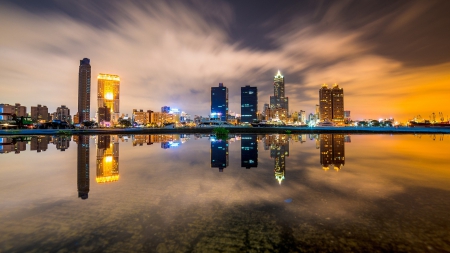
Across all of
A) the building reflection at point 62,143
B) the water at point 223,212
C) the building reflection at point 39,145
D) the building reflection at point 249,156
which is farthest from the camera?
the building reflection at point 62,143

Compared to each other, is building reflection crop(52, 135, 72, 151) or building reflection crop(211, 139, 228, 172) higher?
building reflection crop(52, 135, 72, 151)

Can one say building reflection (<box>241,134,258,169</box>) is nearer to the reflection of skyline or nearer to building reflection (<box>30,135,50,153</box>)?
the reflection of skyline

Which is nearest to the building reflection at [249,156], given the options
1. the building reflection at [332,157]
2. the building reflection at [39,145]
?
the building reflection at [332,157]

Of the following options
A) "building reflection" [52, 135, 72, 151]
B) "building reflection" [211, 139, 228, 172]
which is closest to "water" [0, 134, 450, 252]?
"building reflection" [211, 139, 228, 172]

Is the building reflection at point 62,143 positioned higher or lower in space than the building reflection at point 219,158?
higher

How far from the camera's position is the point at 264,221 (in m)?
7.13

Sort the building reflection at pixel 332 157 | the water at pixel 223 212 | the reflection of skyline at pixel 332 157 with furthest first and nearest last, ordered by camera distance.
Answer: the reflection of skyline at pixel 332 157 → the building reflection at pixel 332 157 → the water at pixel 223 212

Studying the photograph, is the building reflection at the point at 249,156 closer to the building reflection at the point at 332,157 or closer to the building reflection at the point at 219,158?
the building reflection at the point at 219,158

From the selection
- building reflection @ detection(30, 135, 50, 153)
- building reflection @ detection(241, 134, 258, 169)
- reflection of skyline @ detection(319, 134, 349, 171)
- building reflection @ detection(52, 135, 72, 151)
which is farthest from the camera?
building reflection @ detection(52, 135, 72, 151)

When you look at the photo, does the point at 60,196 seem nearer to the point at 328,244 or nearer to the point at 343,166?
the point at 328,244

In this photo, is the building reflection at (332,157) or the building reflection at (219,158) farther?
the building reflection at (219,158)

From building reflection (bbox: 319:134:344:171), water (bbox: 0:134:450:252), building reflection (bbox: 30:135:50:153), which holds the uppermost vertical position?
building reflection (bbox: 30:135:50:153)

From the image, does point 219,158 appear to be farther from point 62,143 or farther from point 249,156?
point 62,143

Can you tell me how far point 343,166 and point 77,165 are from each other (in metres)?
20.6
